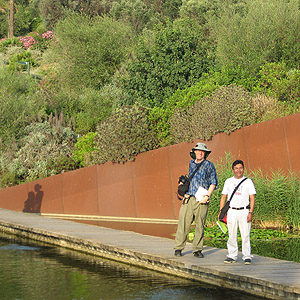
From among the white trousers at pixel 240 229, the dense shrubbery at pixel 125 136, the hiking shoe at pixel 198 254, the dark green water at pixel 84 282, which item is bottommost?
the dark green water at pixel 84 282

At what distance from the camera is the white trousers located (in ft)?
34.0

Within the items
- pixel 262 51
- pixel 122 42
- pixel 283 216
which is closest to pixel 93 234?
pixel 283 216

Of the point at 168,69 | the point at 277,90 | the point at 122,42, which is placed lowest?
the point at 277,90

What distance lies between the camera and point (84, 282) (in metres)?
10.3

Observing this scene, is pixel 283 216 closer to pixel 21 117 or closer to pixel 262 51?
pixel 262 51

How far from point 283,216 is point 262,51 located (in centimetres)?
1389

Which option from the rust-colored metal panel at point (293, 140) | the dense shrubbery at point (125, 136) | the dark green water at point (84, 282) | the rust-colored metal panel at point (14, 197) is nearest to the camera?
the dark green water at point (84, 282)

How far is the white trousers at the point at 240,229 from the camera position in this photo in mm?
10375

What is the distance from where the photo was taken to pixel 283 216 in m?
15.6

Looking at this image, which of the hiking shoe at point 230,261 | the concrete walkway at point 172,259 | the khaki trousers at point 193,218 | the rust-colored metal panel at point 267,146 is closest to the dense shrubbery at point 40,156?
the concrete walkway at point 172,259

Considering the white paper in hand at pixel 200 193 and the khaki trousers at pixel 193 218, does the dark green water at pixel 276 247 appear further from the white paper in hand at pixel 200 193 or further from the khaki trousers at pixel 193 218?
the white paper in hand at pixel 200 193

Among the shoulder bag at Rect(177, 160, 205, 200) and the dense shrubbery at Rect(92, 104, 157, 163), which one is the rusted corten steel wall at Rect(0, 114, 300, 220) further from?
the shoulder bag at Rect(177, 160, 205, 200)

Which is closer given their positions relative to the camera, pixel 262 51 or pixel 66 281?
pixel 66 281

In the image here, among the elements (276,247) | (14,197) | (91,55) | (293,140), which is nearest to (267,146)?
(293,140)
